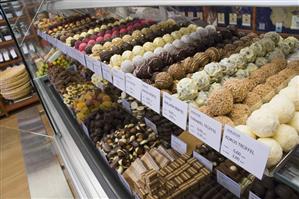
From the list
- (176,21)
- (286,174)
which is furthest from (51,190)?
(286,174)

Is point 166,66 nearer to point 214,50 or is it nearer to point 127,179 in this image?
point 214,50

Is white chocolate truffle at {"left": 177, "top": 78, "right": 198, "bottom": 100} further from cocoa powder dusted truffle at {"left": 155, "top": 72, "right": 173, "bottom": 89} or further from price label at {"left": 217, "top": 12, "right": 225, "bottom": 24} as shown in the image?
price label at {"left": 217, "top": 12, "right": 225, "bottom": 24}

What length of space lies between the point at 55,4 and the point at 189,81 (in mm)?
1738

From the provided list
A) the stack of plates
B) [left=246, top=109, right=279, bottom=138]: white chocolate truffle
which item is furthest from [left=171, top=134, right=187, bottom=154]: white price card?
the stack of plates

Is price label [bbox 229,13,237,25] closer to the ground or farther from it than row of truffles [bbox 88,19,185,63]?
closer to the ground

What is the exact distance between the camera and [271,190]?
85cm

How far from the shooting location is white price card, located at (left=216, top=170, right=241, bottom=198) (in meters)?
0.96

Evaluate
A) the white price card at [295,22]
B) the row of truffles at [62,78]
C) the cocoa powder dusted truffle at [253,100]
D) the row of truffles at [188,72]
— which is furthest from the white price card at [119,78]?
the white price card at [295,22]

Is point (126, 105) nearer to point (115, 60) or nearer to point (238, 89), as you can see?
point (115, 60)

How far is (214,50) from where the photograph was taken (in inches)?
42.1

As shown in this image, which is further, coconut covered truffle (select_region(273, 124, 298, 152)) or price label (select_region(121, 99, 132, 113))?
price label (select_region(121, 99, 132, 113))

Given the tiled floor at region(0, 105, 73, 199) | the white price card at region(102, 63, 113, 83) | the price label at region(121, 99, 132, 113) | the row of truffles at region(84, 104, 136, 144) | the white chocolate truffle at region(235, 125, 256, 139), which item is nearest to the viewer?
the white chocolate truffle at region(235, 125, 256, 139)

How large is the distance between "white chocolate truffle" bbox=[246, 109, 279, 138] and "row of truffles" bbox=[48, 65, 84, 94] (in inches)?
72.4

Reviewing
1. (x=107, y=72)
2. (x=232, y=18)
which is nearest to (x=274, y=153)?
(x=107, y=72)
